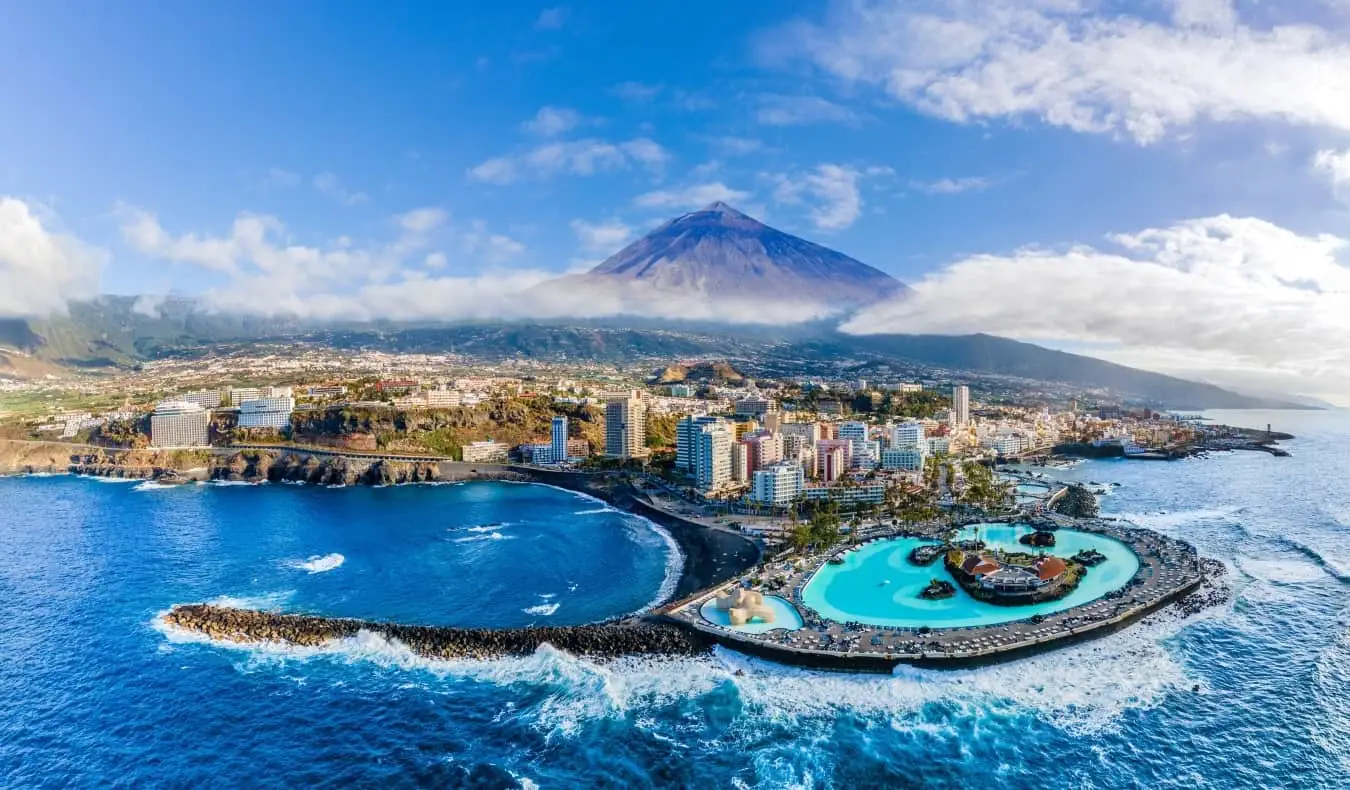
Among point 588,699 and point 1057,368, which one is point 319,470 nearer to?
point 588,699

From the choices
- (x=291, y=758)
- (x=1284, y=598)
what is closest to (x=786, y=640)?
(x=291, y=758)

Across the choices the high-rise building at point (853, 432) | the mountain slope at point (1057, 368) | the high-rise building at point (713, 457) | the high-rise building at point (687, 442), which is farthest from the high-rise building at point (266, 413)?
the mountain slope at point (1057, 368)

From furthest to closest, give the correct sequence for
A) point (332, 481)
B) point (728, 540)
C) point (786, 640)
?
point (332, 481) → point (728, 540) → point (786, 640)

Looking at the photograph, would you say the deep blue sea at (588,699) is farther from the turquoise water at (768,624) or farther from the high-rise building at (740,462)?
the high-rise building at (740,462)

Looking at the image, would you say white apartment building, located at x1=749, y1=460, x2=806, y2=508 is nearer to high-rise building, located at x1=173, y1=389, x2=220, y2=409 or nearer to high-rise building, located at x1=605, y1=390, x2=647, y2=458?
high-rise building, located at x1=605, y1=390, x2=647, y2=458

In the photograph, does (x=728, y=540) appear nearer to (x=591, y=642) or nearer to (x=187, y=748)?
(x=591, y=642)

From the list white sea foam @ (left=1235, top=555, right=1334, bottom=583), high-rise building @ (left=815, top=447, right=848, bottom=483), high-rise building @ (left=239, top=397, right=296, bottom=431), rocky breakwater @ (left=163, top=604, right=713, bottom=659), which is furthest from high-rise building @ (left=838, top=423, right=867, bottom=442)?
high-rise building @ (left=239, top=397, right=296, bottom=431)

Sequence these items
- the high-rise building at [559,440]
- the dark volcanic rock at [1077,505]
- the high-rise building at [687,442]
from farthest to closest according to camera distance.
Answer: the high-rise building at [559,440]
the high-rise building at [687,442]
the dark volcanic rock at [1077,505]
